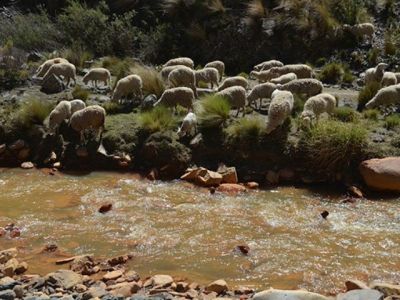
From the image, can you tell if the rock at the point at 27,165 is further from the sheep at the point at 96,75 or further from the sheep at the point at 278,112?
the sheep at the point at 278,112

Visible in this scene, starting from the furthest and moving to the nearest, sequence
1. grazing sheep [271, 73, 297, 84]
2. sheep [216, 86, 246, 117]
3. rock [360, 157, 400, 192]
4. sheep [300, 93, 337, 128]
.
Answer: grazing sheep [271, 73, 297, 84], sheep [216, 86, 246, 117], sheep [300, 93, 337, 128], rock [360, 157, 400, 192]

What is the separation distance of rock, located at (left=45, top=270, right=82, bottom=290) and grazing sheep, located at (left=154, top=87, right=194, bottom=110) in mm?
5698

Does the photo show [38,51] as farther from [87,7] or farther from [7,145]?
[7,145]

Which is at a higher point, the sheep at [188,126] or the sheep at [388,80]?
the sheep at [388,80]

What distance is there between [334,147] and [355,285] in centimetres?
408

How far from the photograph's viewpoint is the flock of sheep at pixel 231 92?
11.8 meters

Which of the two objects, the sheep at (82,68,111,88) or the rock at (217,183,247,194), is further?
the sheep at (82,68,111,88)

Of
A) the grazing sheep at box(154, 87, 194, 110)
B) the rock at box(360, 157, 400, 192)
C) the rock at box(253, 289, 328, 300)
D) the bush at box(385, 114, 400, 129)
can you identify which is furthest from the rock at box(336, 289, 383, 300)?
the grazing sheep at box(154, 87, 194, 110)

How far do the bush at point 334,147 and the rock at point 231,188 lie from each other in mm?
1309

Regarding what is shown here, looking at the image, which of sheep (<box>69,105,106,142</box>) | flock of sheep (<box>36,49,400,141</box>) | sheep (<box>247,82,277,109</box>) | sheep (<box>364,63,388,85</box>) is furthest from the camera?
sheep (<box>364,63,388,85</box>)

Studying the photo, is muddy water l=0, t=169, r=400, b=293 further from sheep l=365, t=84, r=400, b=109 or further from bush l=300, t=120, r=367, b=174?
sheep l=365, t=84, r=400, b=109

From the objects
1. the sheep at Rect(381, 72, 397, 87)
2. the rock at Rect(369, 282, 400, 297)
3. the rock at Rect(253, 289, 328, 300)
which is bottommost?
the rock at Rect(369, 282, 400, 297)

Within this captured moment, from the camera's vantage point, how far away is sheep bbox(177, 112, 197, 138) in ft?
38.7

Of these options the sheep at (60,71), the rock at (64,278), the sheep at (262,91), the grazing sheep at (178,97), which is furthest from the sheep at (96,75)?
the rock at (64,278)
